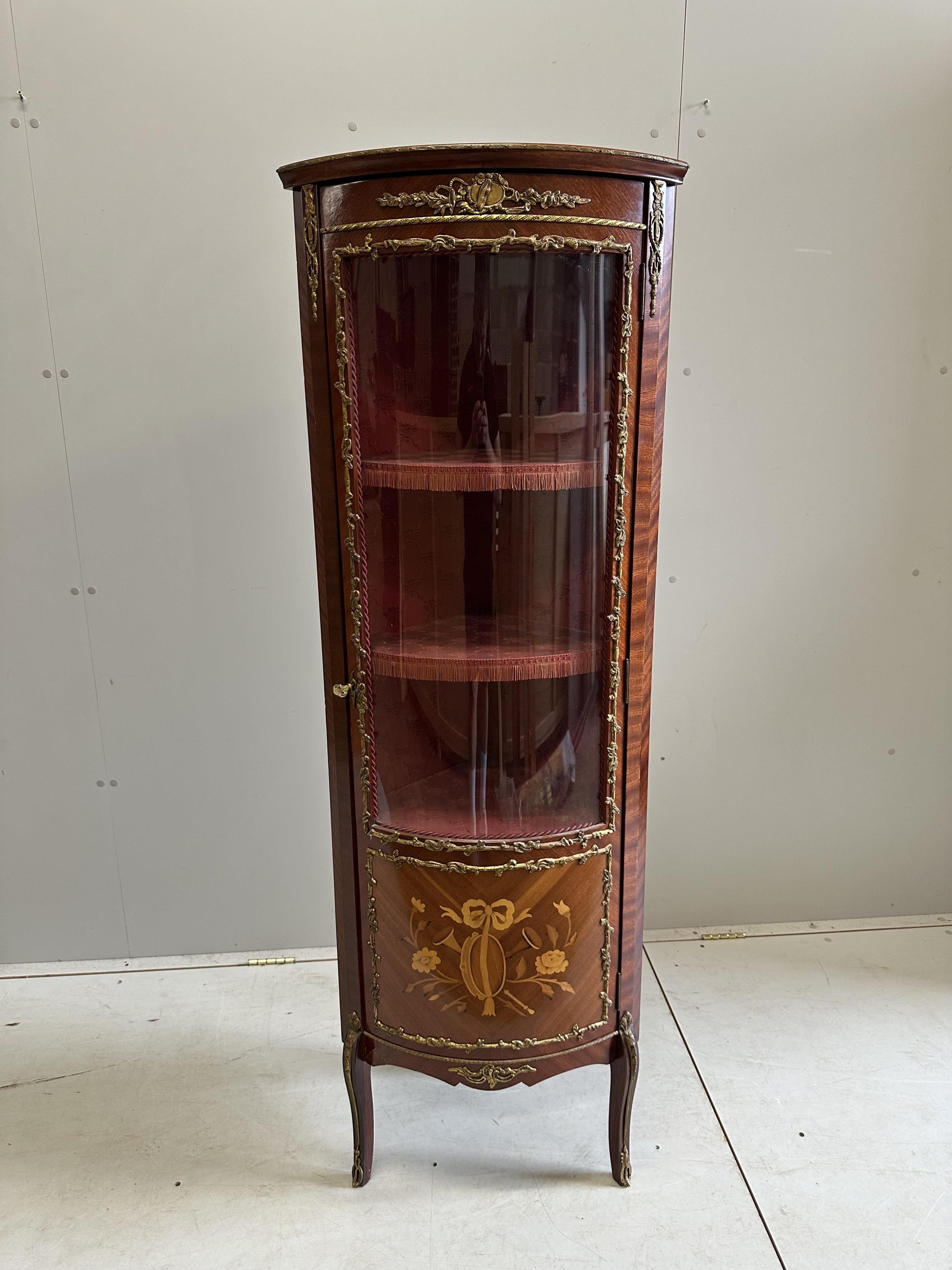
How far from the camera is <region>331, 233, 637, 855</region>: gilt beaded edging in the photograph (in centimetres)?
153

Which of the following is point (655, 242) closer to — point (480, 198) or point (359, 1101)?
point (480, 198)

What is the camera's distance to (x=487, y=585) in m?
1.75

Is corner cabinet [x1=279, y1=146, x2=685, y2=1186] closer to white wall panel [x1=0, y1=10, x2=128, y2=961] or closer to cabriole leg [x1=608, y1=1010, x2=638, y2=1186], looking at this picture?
cabriole leg [x1=608, y1=1010, x2=638, y2=1186]

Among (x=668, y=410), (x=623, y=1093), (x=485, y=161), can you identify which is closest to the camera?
(x=485, y=161)

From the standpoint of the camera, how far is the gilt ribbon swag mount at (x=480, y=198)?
58.6 inches

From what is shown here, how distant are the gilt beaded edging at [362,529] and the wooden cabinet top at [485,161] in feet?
0.32

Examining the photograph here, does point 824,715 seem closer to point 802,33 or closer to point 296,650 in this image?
point 296,650

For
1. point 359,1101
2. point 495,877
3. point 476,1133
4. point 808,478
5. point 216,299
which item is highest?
point 216,299

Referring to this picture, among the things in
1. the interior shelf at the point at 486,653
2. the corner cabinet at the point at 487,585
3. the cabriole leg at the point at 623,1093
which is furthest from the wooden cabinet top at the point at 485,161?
the cabriole leg at the point at 623,1093

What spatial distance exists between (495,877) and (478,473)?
2.37ft

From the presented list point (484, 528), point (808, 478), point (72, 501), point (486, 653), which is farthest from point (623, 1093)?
point (72, 501)

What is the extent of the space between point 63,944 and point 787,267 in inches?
104

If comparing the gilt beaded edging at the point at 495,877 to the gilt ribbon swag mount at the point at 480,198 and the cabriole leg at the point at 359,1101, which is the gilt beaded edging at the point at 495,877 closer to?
the cabriole leg at the point at 359,1101

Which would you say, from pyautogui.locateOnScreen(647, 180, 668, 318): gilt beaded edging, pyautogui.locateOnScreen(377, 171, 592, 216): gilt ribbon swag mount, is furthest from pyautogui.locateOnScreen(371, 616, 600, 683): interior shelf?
pyautogui.locateOnScreen(377, 171, 592, 216): gilt ribbon swag mount
